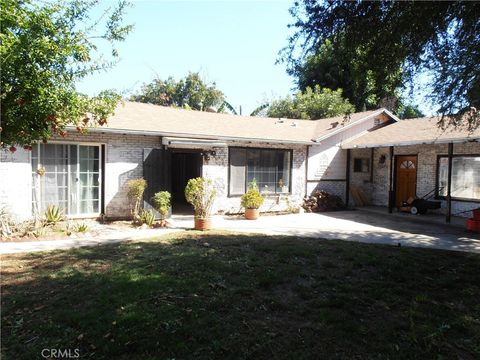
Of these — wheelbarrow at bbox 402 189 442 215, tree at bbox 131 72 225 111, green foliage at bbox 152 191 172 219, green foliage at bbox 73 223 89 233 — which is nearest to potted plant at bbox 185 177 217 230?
green foliage at bbox 152 191 172 219

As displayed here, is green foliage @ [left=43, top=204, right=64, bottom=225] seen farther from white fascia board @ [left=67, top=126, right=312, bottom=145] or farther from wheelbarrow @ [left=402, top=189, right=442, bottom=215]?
wheelbarrow @ [left=402, top=189, right=442, bottom=215]

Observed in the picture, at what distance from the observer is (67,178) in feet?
35.1

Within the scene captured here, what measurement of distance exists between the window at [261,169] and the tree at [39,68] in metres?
8.89

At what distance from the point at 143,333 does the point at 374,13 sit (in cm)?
642

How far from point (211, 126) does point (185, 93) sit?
2492cm

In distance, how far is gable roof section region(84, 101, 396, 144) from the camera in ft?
38.9

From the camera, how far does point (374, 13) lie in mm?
6465

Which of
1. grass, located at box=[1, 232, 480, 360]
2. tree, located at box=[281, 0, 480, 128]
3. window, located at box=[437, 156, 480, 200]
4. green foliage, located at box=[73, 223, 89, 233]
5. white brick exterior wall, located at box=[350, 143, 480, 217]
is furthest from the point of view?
white brick exterior wall, located at box=[350, 143, 480, 217]

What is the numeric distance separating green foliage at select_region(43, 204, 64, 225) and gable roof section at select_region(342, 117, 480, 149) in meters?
11.9

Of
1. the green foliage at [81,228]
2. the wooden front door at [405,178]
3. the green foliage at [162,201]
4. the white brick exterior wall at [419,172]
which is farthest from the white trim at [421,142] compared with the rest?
the green foliage at [81,228]

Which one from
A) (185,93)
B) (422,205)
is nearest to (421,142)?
(422,205)

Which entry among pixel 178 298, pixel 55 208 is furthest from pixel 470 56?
pixel 55 208

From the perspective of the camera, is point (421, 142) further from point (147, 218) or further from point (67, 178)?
point (67, 178)

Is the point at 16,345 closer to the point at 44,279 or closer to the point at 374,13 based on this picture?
the point at 44,279
